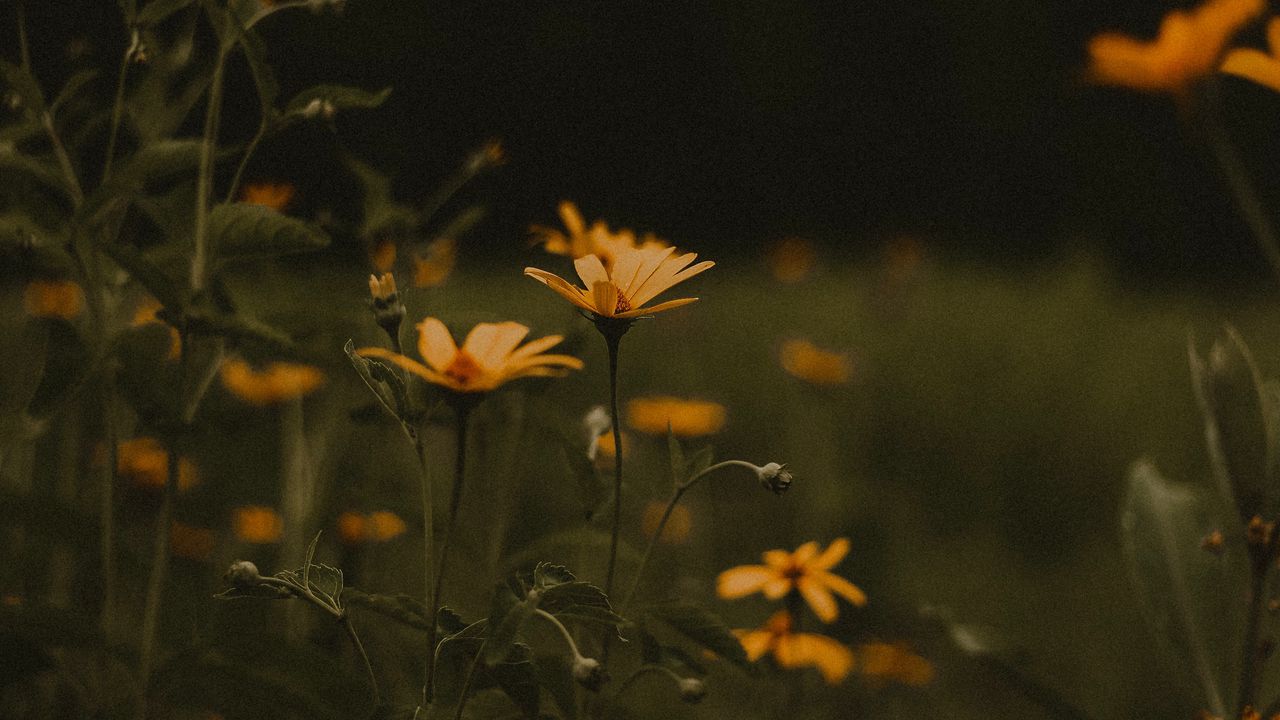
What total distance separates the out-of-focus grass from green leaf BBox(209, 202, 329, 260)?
6 centimetres

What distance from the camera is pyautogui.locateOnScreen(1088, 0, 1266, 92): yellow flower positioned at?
587mm

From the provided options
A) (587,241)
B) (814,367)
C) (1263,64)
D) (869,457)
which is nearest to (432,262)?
(587,241)

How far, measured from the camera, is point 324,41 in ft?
8.03

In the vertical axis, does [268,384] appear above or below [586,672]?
above

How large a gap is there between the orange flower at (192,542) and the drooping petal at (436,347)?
45 cm

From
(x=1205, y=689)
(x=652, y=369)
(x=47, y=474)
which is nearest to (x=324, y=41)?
(x=652, y=369)

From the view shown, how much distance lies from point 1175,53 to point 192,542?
2.24 ft

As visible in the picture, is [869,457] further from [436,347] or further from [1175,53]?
[436,347]

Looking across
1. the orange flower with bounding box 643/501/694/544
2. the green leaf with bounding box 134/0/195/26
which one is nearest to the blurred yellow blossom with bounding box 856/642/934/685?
the orange flower with bounding box 643/501/694/544

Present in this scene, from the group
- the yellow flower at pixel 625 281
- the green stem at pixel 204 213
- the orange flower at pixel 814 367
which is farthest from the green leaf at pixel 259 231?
the orange flower at pixel 814 367

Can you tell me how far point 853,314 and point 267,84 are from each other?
6.16 feet

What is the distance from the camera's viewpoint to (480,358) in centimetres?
29

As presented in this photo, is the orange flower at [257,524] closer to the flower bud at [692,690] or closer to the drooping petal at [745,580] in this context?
the drooping petal at [745,580]

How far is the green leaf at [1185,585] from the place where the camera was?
500mm
